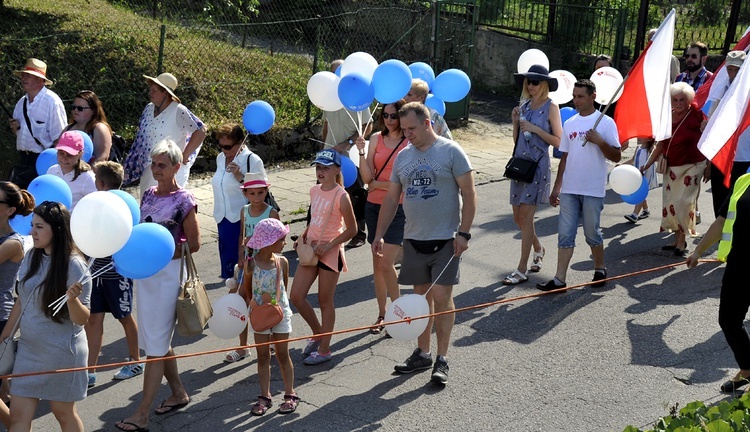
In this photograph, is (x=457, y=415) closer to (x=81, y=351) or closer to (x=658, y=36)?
(x=81, y=351)

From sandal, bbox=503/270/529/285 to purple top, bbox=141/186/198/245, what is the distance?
3.51 meters

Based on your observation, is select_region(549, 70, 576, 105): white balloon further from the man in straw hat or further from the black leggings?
the man in straw hat

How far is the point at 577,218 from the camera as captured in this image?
8.20 metres

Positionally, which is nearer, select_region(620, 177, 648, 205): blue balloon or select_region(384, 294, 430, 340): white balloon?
select_region(384, 294, 430, 340): white balloon

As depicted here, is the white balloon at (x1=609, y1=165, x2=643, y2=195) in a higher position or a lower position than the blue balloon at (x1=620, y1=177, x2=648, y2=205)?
higher

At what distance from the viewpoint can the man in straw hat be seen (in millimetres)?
8531

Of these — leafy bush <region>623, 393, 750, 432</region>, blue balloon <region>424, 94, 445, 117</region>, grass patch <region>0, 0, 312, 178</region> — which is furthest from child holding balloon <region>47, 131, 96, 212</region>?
leafy bush <region>623, 393, 750, 432</region>

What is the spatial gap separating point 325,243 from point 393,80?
1.65 m

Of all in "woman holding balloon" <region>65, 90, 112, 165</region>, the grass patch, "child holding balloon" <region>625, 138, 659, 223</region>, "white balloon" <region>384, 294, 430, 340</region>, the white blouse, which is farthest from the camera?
the grass patch

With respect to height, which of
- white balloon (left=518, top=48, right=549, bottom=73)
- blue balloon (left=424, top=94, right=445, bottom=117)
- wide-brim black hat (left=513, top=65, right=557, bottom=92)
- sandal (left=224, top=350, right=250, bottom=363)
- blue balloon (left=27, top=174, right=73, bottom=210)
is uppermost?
white balloon (left=518, top=48, right=549, bottom=73)

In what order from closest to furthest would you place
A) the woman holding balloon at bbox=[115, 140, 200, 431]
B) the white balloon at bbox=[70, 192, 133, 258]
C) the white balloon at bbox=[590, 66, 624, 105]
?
the white balloon at bbox=[70, 192, 133, 258]
the woman holding balloon at bbox=[115, 140, 200, 431]
the white balloon at bbox=[590, 66, 624, 105]

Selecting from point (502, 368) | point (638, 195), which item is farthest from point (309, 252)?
point (638, 195)

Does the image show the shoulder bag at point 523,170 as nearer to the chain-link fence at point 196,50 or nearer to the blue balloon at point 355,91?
the blue balloon at point 355,91

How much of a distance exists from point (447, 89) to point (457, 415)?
3.94 meters
